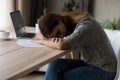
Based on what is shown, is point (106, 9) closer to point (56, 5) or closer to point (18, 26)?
point (56, 5)

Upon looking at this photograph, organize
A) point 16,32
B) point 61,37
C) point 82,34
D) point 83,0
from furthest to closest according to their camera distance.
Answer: point 83,0
point 16,32
point 61,37
point 82,34

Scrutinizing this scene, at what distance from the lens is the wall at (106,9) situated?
4.16 m

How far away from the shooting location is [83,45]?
1.99m

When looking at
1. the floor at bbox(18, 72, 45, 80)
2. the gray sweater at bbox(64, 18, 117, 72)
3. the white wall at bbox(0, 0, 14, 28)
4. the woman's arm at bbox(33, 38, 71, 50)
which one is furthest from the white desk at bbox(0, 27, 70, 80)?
the white wall at bbox(0, 0, 14, 28)

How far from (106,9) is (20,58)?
276 centimetres

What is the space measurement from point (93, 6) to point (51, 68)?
2417 mm

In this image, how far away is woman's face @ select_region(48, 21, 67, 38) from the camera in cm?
200

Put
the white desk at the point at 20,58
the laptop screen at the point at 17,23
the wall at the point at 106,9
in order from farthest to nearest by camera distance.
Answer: the wall at the point at 106,9
the laptop screen at the point at 17,23
the white desk at the point at 20,58

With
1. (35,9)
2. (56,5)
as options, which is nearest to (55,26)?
(35,9)

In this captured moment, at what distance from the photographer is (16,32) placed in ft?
7.99

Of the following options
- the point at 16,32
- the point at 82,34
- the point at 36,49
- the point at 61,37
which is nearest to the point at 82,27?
the point at 82,34

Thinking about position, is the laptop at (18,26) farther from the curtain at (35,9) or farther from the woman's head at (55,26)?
the curtain at (35,9)

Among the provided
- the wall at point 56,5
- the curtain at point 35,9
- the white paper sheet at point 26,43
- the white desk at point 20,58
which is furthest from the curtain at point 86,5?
the white desk at point 20,58

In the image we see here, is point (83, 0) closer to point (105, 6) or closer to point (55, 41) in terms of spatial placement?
point (105, 6)
